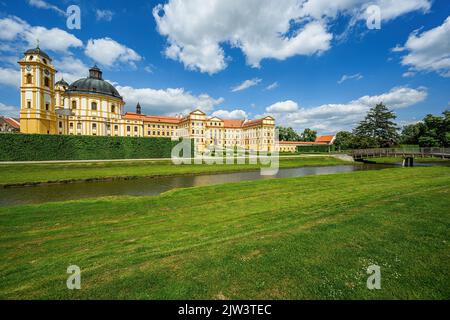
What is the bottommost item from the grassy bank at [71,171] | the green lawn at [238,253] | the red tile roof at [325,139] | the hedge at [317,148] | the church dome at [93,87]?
the green lawn at [238,253]

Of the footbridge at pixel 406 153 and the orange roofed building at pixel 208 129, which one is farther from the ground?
the orange roofed building at pixel 208 129

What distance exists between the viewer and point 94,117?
53094mm

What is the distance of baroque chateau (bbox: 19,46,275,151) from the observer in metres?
37.1

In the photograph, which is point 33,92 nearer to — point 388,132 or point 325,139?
A: point 388,132

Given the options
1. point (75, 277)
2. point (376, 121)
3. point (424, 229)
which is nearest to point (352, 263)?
point (424, 229)

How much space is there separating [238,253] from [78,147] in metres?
33.3

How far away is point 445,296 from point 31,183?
72.3 feet

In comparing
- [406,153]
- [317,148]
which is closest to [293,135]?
[317,148]

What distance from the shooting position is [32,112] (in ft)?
122

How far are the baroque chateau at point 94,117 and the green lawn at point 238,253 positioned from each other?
32729 millimetres

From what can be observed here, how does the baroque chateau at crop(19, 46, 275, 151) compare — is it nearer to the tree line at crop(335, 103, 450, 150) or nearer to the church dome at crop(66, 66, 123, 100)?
the church dome at crop(66, 66, 123, 100)

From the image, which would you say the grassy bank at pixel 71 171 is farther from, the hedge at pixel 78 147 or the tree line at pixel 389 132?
the tree line at pixel 389 132

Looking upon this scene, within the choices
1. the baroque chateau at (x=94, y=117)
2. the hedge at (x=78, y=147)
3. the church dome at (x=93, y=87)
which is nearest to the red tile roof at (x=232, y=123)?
the baroque chateau at (x=94, y=117)

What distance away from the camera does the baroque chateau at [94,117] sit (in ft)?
122
